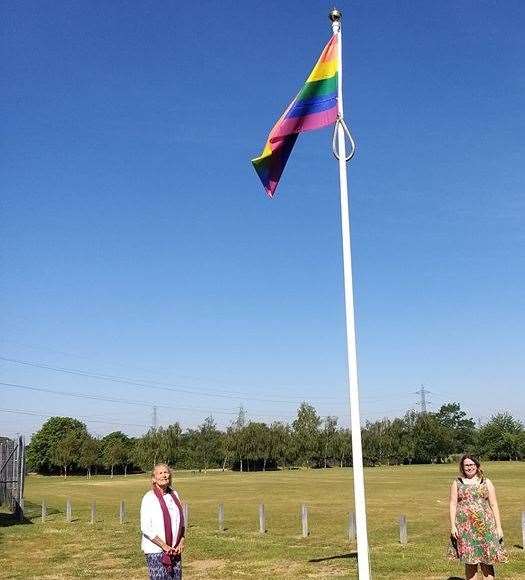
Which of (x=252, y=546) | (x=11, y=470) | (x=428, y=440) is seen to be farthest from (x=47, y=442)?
(x=252, y=546)

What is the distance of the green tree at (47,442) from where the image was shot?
115250 mm

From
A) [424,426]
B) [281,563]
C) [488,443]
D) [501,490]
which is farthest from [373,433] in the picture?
[281,563]

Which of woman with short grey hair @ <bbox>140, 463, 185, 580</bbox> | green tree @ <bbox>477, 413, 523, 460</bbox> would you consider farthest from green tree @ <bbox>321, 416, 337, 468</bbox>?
woman with short grey hair @ <bbox>140, 463, 185, 580</bbox>

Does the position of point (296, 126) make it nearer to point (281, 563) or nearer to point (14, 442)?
point (281, 563)

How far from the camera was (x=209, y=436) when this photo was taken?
117 m

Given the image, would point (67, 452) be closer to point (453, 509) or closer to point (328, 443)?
point (328, 443)

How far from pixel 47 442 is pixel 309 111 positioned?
385ft

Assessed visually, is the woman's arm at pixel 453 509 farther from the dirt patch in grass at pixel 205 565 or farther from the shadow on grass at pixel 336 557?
the dirt patch in grass at pixel 205 565

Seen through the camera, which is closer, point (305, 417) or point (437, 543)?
point (437, 543)

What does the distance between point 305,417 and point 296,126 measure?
115 meters

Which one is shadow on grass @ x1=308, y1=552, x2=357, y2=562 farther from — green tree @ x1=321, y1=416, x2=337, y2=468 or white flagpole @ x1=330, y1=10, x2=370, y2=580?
green tree @ x1=321, y1=416, x2=337, y2=468

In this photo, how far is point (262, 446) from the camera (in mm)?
109688

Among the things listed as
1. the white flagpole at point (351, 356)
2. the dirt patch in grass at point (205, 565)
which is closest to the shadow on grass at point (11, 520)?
the dirt patch in grass at point (205, 565)

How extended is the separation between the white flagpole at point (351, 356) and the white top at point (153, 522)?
2589 mm
